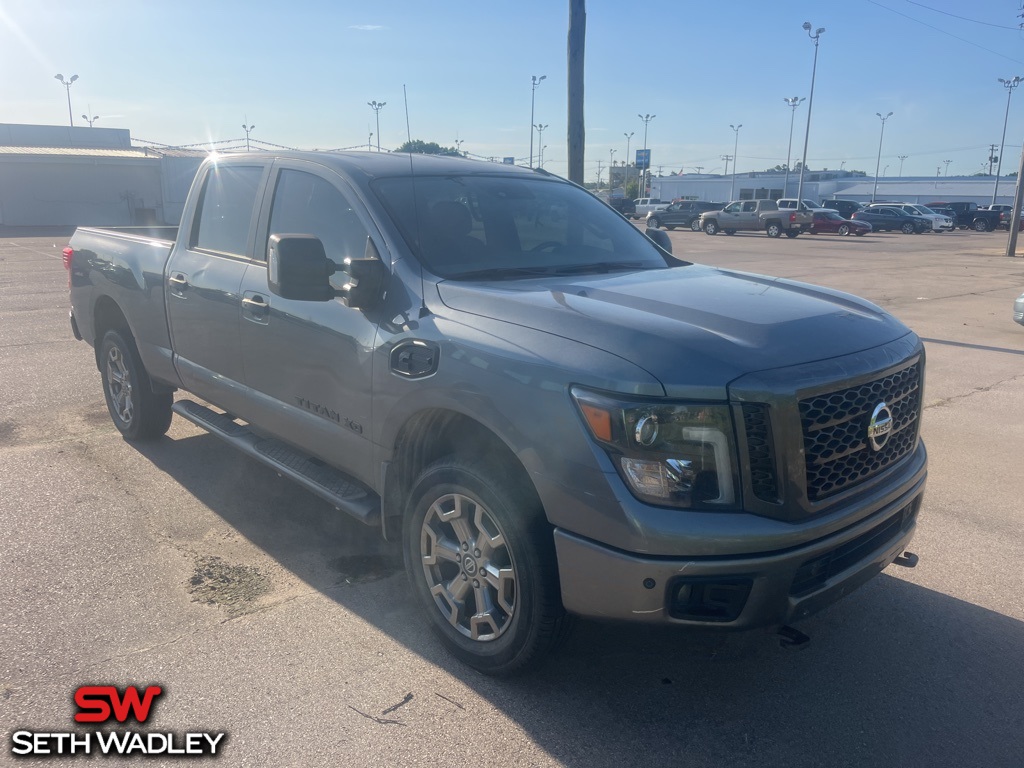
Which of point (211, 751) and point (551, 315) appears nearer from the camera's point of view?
point (211, 751)

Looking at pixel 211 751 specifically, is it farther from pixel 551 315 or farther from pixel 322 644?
pixel 551 315

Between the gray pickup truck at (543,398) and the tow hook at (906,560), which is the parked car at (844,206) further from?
the tow hook at (906,560)

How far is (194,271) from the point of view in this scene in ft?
15.7

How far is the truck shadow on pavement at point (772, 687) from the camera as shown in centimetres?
281

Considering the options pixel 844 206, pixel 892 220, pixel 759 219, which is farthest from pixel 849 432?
pixel 844 206

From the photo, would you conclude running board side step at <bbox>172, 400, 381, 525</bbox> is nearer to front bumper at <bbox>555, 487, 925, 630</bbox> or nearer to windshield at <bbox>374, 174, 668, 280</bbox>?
windshield at <bbox>374, 174, 668, 280</bbox>

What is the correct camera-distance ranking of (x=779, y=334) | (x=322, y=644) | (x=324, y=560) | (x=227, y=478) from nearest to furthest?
(x=779, y=334)
(x=322, y=644)
(x=324, y=560)
(x=227, y=478)

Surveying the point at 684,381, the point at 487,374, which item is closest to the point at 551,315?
the point at 487,374

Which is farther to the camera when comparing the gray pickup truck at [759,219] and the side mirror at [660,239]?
the gray pickup truck at [759,219]

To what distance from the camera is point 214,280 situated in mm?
4590

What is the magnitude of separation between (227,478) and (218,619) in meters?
1.85

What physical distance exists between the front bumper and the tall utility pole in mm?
9581

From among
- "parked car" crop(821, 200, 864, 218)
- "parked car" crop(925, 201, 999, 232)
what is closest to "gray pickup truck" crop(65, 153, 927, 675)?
"parked car" crop(925, 201, 999, 232)

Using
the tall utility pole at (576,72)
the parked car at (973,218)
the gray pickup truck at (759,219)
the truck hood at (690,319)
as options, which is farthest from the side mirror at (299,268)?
the parked car at (973,218)
